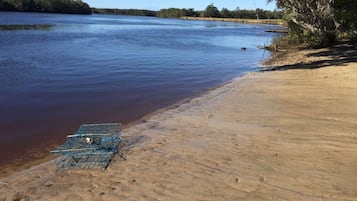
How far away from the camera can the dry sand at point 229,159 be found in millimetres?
6246

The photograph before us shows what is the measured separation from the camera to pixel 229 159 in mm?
7613

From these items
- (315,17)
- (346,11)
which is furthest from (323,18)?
(346,11)

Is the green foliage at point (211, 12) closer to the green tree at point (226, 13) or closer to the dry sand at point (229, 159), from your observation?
the green tree at point (226, 13)

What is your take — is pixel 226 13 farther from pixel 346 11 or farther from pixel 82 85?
pixel 82 85

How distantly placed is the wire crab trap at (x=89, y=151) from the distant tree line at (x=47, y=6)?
113 metres

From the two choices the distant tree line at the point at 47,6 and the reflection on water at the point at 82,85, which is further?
the distant tree line at the point at 47,6

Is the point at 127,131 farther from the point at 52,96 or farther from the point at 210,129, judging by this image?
the point at 52,96

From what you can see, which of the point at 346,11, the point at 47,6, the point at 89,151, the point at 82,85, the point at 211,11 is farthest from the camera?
the point at 211,11

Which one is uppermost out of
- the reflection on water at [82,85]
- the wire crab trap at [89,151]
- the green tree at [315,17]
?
the green tree at [315,17]

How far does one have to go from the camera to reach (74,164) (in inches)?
303

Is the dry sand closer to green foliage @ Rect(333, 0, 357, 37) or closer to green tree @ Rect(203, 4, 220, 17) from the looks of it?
green foliage @ Rect(333, 0, 357, 37)

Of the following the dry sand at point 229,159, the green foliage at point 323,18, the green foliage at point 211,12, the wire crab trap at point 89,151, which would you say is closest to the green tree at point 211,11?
the green foliage at point 211,12

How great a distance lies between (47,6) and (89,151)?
13056cm

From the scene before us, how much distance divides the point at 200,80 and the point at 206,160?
11688mm
